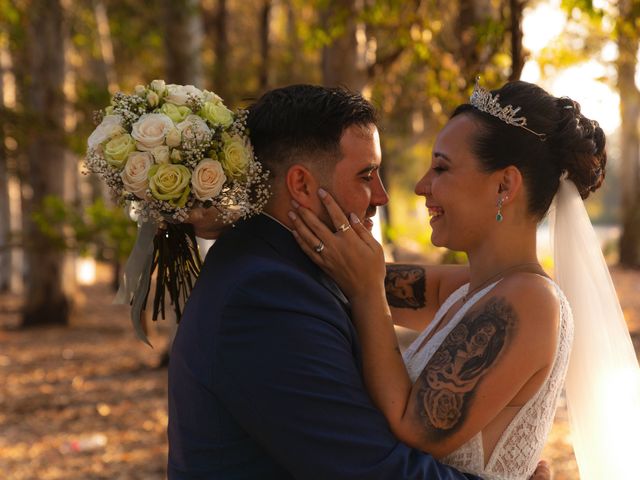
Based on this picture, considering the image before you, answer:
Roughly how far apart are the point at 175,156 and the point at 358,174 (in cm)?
60

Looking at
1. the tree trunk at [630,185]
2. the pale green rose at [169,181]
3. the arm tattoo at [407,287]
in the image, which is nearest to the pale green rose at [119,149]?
the pale green rose at [169,181]

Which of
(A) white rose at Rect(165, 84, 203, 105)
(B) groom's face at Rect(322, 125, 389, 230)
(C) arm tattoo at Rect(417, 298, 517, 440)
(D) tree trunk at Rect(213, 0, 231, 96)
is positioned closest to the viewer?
(C) arm tattoo at Rect(417, 298, 517, 440)

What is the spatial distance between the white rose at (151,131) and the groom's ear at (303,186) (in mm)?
422

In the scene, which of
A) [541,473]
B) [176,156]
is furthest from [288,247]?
[541,473]

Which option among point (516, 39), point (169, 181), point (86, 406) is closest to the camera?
point (169, 181)

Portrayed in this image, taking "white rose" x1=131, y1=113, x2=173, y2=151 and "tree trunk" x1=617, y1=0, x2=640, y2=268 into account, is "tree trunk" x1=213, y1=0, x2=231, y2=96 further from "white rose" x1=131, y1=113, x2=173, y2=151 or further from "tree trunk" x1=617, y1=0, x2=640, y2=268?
→ "white rose" x1=131, y1=113, x2=173, y2=151

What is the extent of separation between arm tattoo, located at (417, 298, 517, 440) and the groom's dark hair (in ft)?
2.26

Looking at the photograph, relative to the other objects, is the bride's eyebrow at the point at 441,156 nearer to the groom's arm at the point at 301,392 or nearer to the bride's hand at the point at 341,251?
the bride's hand at the point at 341,251

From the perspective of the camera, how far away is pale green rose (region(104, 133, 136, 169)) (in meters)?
2.70

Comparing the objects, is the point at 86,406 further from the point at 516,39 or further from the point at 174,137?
the point at 174,137

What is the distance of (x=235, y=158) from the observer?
104 inches

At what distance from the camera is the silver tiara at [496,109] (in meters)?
2.85

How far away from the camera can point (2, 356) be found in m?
11.7

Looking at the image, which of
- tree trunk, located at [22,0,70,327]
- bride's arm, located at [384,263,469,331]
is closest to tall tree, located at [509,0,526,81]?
bride's arm, located at [384,263,469,331]
